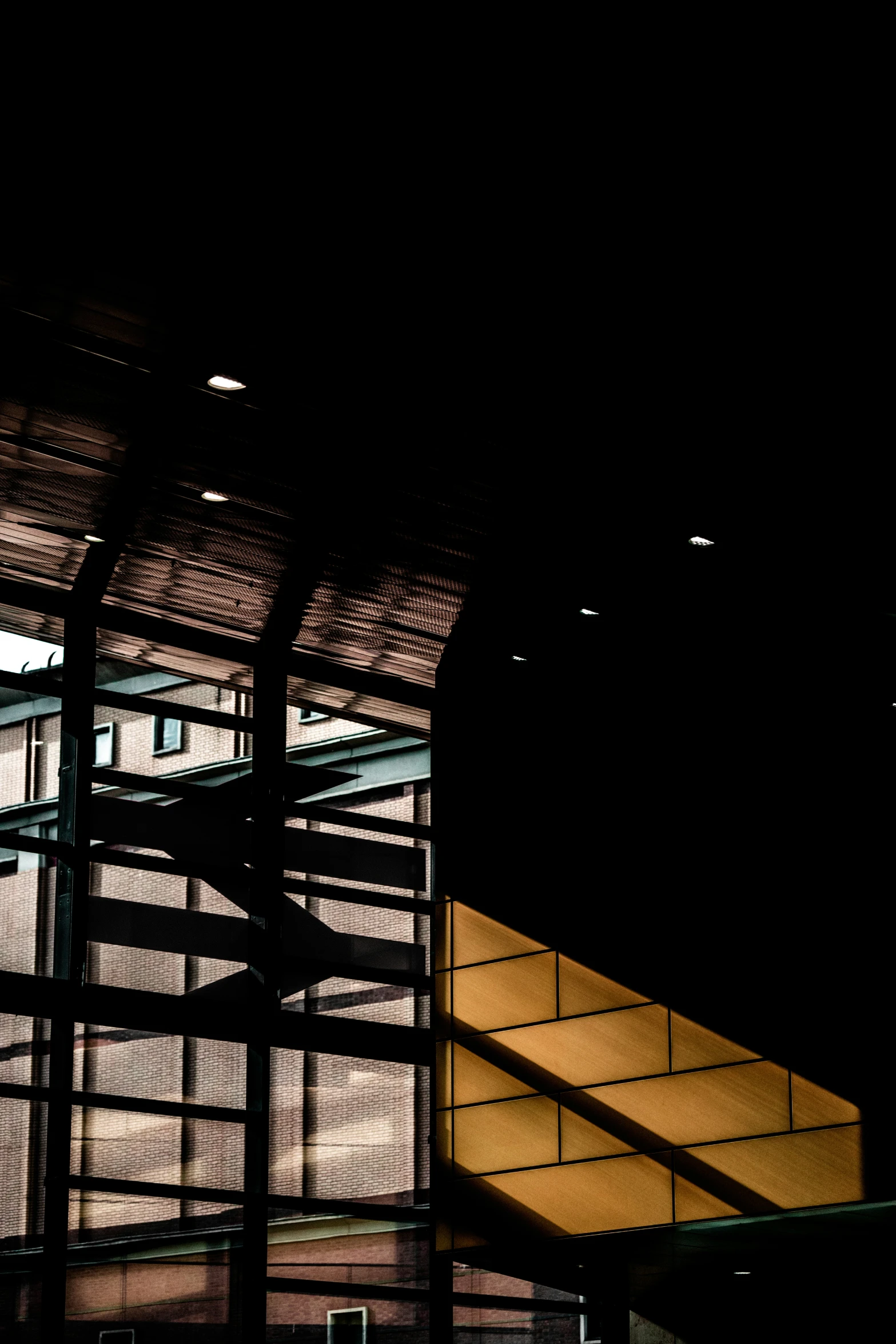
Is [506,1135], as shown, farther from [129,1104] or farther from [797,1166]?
[129,1104]

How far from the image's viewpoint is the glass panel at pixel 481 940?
1321cm

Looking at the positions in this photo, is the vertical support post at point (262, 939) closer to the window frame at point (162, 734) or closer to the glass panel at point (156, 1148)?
the glass panel at point (156, 1148)

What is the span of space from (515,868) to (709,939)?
1.99 m

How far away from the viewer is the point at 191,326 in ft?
30.3

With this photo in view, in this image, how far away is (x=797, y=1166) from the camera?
1112cm

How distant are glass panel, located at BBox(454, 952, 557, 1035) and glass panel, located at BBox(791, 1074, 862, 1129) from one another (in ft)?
7.43

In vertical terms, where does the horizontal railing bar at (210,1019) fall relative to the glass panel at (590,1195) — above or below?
above

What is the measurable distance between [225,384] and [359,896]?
5.30m

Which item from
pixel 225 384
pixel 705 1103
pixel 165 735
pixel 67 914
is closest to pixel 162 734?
pixel 165 735

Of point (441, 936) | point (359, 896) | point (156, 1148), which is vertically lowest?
point (156, 1148)

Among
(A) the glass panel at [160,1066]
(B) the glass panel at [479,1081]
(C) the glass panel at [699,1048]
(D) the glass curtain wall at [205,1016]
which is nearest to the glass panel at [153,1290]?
(D) the glass curtain wall at [205,1016]

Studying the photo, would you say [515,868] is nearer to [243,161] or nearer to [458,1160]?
[458,1160]

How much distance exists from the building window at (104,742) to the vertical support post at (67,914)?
312 millimetres

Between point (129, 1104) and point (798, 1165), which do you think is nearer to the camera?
point (798, 1165)
